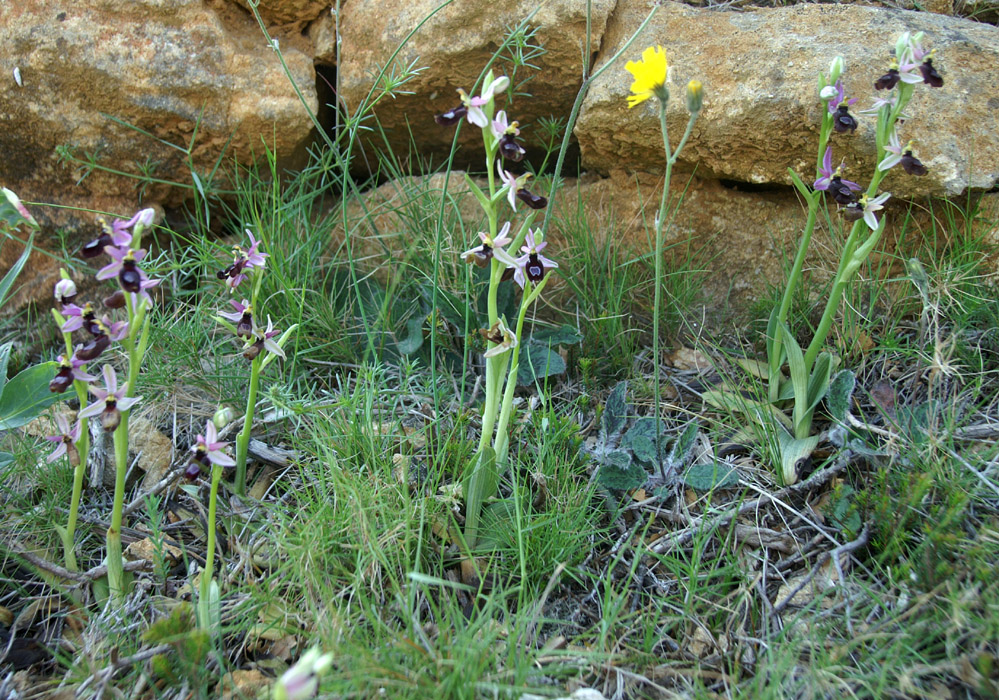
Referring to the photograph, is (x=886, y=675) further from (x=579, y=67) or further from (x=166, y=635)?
(x=579, y=67)

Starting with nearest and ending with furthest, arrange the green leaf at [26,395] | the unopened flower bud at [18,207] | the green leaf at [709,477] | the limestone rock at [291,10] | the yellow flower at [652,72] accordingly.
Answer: the unopened flower bud at [18,207]
the yellow flower at [652,72]
the green leaf at [26,395]
the green leaf at [709,477]
the limestone rock at [291,10]

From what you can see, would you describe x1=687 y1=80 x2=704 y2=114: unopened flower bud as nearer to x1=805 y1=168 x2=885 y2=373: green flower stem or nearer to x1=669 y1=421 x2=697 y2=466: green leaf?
x1=805 y1=168 x2=885 y2=373: green flower stem

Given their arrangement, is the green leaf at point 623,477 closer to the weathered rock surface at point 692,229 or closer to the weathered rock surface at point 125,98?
the weathered rock surface at point 692,229

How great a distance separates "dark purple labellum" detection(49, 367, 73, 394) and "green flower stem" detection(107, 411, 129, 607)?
13cm

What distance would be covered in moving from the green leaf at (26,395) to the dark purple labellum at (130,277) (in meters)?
0.52

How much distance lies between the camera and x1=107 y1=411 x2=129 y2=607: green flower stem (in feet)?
5.08

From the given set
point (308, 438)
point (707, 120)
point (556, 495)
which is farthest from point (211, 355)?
point (707, 120)

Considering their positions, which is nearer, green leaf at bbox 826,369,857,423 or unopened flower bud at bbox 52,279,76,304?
unopened flower bud at bbox 52,279,76,304

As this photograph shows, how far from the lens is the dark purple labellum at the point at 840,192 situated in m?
1.86

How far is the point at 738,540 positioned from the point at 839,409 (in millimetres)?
517

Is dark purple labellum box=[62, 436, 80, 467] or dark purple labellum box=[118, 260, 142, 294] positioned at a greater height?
dark purple labellum box=[118, 260, 142, 294]

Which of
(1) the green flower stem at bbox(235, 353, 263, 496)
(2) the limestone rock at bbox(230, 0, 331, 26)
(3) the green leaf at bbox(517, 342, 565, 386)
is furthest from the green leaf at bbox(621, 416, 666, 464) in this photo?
(2) the limestone rock at bbox(230, 0, 331, 26)

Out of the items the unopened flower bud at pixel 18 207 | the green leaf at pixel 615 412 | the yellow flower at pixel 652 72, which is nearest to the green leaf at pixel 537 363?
the green leaf at pixel 615 412

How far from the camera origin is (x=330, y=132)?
2971 millimetres
